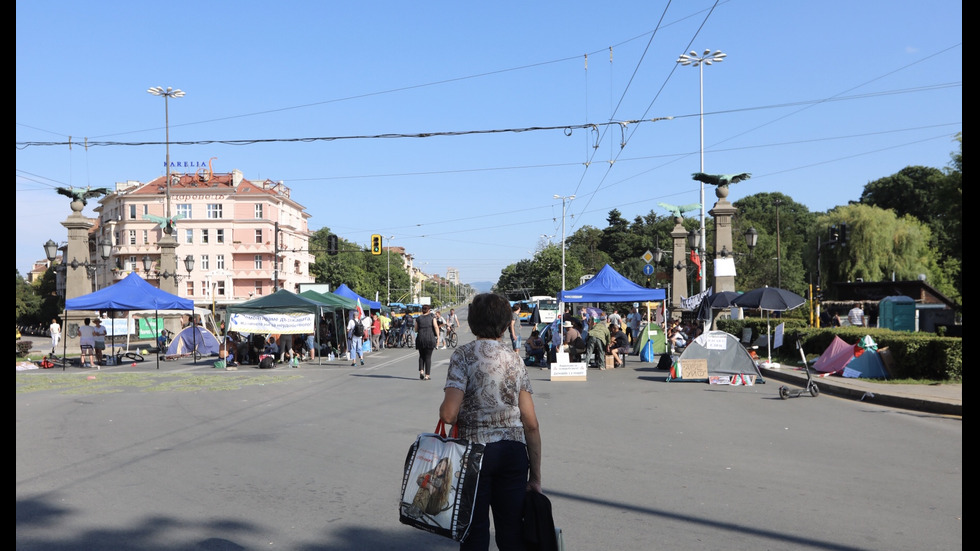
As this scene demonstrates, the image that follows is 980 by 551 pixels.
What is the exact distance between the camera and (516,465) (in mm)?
3904

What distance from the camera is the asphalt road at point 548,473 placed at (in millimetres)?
5590

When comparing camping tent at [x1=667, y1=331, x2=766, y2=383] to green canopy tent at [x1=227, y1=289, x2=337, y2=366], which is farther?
green canopy tent at [x1=227, y1=289, x2=337, y2=366]

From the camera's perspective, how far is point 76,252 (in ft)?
111

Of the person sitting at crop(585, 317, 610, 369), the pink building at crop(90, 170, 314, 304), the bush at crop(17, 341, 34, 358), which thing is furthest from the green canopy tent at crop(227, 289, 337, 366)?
the pink building at crop(90, 170, 314, 304)

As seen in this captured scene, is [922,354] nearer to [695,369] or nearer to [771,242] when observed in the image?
[695,369]

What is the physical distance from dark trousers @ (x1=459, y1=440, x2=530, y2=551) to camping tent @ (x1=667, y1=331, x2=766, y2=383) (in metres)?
14.3

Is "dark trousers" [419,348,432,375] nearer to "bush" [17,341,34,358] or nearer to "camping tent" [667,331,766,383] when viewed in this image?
"camping tent" [667,331,766,383]

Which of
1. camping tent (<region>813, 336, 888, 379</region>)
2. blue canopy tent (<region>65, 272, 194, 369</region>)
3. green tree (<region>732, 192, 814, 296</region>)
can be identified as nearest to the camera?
camping tent (<region>813, 336, 888, 379</region>)

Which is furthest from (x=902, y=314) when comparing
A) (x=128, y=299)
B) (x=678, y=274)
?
(x=128, y=299)

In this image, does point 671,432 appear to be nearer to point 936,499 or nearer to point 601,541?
point 936,499

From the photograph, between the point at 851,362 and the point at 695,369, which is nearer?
the point at 851,362

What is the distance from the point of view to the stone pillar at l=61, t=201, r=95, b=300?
33312 mm

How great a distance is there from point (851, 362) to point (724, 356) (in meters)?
2.66

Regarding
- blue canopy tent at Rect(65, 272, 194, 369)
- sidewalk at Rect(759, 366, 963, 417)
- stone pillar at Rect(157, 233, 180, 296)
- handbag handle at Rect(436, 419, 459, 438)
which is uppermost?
stone pillar at Rect(157, 233, 180, 296)
